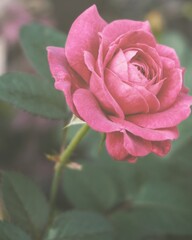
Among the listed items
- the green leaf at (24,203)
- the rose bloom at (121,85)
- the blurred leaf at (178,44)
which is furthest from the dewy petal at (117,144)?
the blurred leaf at (178,44)

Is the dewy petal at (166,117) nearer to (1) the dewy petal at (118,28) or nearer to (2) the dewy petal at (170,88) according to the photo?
(2) the dewy petal at (170,88)

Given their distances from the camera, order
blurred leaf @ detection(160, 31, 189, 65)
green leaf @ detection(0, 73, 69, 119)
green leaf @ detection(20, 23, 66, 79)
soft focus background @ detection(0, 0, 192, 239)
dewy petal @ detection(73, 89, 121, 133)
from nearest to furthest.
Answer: dewy petal @ detection(73, 89, 121, 133) → green leaf @ detection(0, 73, 69, 119) → green leaf @ detection(20, 23, 66, 79) → blurred leaf @ detection(160, 31, 189, 65) → soft focus background @ detection(0, 0, 192, 239)

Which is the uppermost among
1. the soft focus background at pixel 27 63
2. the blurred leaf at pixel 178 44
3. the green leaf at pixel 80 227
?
the blurred leaf at pixel 178 44

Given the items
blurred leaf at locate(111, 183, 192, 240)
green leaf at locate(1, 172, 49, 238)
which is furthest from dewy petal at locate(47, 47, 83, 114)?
blurred leaf at locate(111, 183, 192, 240)

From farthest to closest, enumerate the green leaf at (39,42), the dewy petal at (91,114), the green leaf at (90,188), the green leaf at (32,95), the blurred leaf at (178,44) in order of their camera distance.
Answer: the blurred leaf at (178,44) → the green leaf at (90,188) → the green leaf at (39,42) → the green leaf at (32,95) → the dewy petal at (91,114)

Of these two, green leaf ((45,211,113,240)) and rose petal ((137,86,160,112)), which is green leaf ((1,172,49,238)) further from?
rose petal ((137,86,160,112))

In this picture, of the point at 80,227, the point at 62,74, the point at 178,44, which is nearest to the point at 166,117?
Answer: the point at 62,74

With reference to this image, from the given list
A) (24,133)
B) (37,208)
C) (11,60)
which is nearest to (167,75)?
(37,208)
